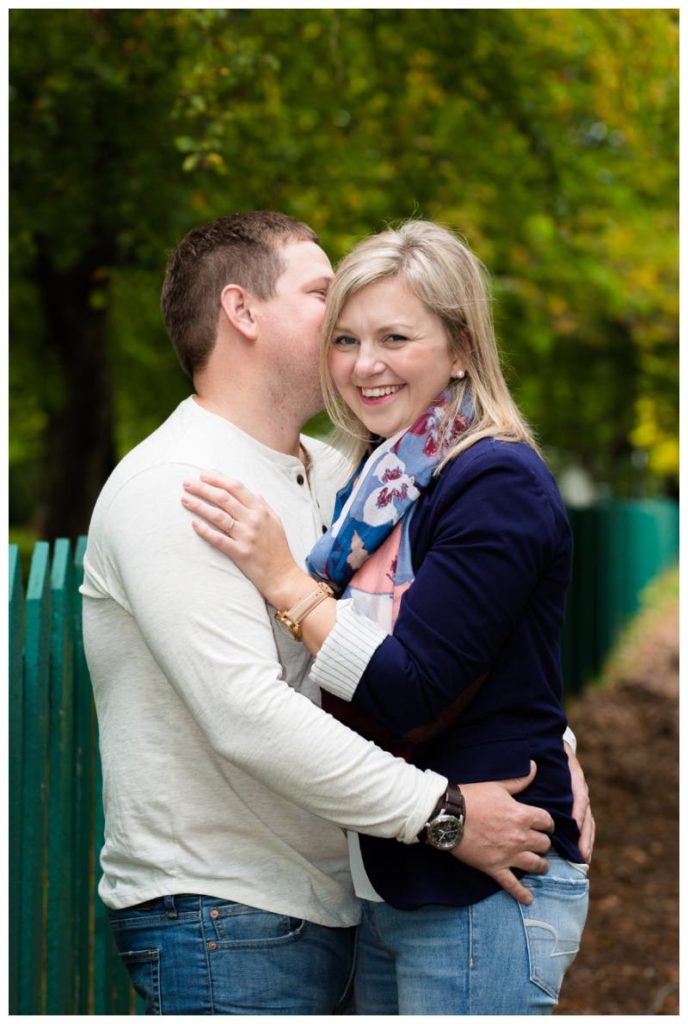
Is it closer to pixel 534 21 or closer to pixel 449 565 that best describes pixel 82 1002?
pixel 449 565

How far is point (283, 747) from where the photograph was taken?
244cm

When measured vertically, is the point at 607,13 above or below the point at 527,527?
above

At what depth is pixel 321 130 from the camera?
8.07m

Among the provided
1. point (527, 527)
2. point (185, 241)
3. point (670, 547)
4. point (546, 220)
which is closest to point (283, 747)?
point (527, 527)

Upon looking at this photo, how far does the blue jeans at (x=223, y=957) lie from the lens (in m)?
2.62

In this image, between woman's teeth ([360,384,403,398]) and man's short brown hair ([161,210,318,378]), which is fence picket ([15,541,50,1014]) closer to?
man's short brown hair ([161,210,318,378])

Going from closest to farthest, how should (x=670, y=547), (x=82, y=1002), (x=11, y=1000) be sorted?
(x=11, y=1000) → (x=82, y=1002) → (x=670, y=547)

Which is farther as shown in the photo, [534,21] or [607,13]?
[534,21]

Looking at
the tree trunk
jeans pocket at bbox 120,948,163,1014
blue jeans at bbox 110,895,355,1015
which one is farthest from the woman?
the tree trunk

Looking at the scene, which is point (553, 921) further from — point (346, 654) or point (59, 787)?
point (59, 787)

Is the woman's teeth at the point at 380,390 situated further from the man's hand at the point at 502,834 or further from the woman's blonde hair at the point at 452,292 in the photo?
the man's hand at the point at 502,834

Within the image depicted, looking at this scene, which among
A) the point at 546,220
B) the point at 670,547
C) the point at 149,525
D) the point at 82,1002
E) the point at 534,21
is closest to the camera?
the point at 149,525

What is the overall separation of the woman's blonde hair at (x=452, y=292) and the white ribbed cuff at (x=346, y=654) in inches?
16.6

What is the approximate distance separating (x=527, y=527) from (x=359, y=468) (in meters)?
0.57
